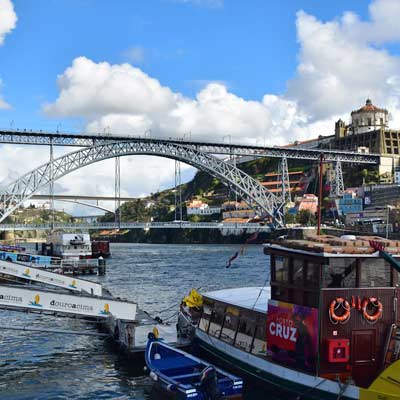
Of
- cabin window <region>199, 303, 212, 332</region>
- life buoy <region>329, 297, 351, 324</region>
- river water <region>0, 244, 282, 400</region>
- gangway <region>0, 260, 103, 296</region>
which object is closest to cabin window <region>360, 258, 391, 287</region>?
life buoy <region>329, 297, 351, 324</region>

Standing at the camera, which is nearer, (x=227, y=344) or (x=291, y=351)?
(x=291, y=351)

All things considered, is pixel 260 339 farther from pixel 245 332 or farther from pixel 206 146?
pixel 206 146

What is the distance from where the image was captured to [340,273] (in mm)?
10547

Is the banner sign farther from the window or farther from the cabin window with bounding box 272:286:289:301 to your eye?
the window

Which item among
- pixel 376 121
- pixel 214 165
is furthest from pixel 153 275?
pixel 376 121

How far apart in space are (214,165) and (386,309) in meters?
70.5

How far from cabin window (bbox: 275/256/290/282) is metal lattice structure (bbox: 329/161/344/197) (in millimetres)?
84742

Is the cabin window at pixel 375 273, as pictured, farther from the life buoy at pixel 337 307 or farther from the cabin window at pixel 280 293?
the cabin window at pixel 280 293

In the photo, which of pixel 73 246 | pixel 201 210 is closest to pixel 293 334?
pixel 73 246

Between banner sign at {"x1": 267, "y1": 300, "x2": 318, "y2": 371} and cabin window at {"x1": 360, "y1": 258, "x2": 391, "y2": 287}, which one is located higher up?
cabin window at {"x1": 360, "y1": 258, "x2": 391, "y2": 287}

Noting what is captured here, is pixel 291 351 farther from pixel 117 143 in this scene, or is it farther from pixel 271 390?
pixel 117 143

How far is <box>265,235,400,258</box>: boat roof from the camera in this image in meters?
10.3

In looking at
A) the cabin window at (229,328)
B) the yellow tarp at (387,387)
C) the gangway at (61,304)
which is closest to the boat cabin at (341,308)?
the yellow tarp at (387,387)

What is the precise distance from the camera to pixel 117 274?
45.2 metres
